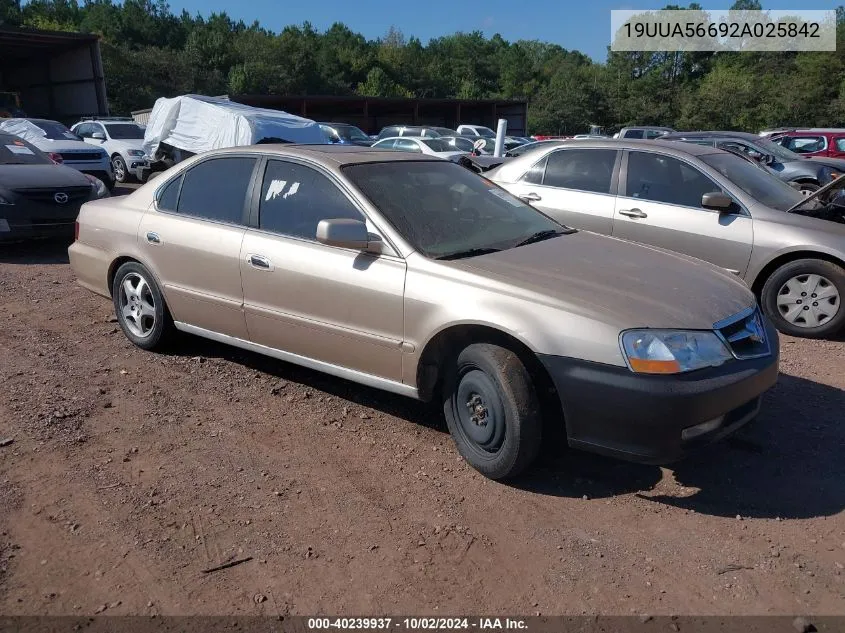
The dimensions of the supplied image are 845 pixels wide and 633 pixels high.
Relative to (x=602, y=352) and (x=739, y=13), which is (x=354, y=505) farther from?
(x=739, y=13)

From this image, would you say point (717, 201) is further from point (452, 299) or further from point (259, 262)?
point (259, 262)

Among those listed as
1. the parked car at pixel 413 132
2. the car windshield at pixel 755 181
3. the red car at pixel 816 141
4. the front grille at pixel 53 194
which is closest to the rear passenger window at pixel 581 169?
the car windshield at pixel 755 181

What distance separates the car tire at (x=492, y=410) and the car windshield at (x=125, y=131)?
16935mm

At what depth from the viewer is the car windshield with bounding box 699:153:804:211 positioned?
20.3ft

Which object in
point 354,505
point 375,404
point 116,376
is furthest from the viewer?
point 116,376

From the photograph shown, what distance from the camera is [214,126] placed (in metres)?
14.7

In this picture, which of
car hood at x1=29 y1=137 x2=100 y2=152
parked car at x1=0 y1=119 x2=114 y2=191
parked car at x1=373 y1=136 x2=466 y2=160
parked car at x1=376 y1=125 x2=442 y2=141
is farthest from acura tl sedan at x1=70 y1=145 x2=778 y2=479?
parked car at x1=376 y1=125 x2=442 y2=141

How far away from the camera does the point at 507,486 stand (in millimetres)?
3473

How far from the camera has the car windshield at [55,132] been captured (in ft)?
52.5

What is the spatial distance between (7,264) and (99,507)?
6300 mm

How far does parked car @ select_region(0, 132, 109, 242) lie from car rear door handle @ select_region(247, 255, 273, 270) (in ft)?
18.1

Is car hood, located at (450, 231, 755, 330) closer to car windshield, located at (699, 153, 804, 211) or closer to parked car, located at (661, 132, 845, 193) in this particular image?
car windshield, located at (699, 153, 804, 211)

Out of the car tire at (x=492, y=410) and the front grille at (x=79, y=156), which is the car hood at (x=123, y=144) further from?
the car tire at (x=492, y=410)

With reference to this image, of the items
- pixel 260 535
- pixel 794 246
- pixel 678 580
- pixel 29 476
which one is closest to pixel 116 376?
pixel 29 476
